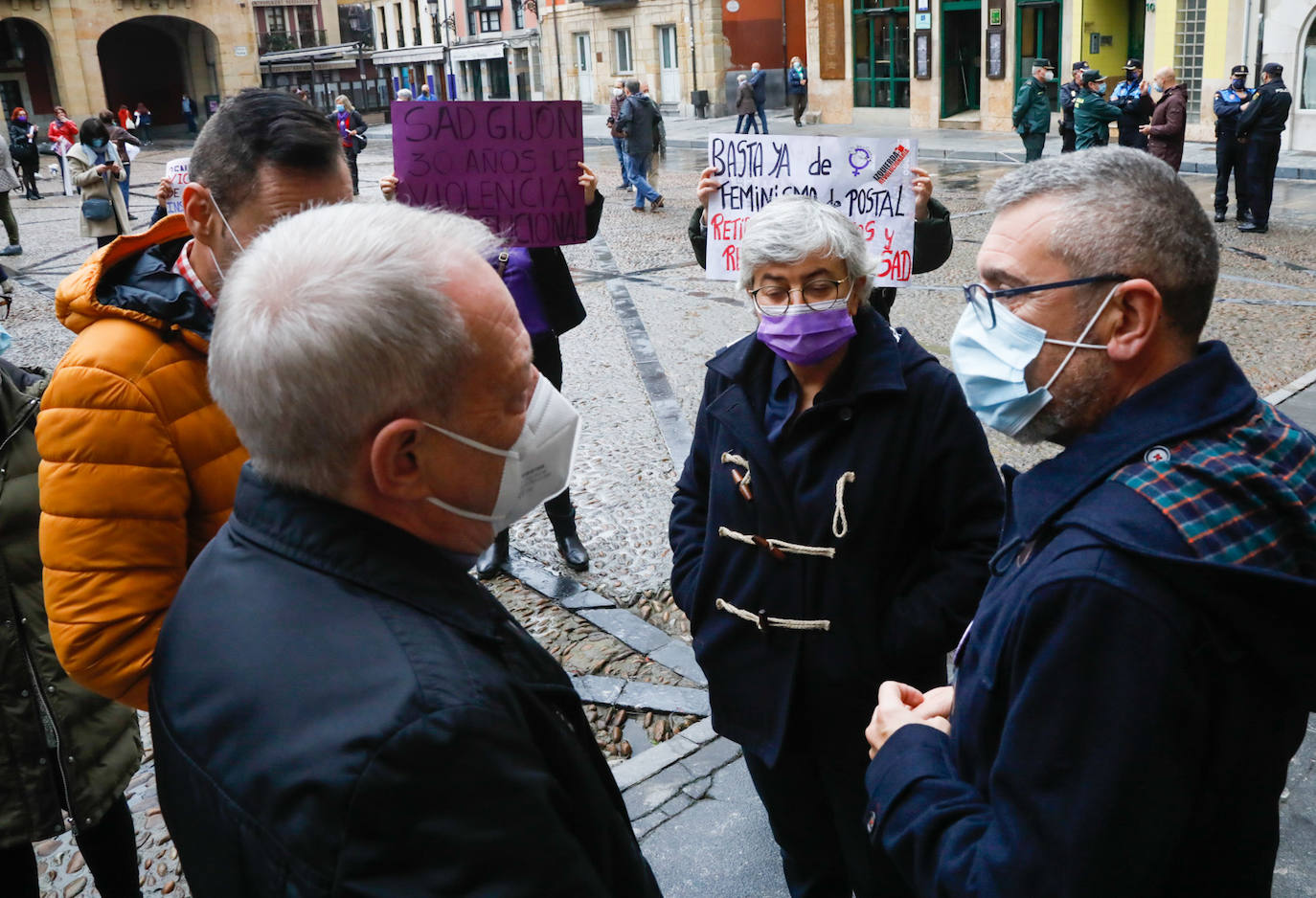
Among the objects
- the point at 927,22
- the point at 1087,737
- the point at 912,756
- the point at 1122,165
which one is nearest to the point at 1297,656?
the point at 1087,737

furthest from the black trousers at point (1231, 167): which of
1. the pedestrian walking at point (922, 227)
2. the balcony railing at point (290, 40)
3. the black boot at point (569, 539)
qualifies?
the balcony railing at point (290, 40)

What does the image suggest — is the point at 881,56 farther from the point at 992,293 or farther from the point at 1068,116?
the point at 992,293

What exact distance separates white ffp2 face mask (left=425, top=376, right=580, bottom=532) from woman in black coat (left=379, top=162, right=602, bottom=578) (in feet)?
8.75

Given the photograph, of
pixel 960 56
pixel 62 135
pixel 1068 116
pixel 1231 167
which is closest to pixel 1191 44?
pixel 1068 116

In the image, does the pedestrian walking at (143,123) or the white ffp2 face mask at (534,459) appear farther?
the pedestrian walking at (143,123)

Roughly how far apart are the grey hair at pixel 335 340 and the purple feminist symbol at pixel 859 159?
270 centimetres

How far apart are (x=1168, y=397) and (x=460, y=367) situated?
0.95 meters

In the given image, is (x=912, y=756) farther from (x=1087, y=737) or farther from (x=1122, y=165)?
(x=1122, y=165)

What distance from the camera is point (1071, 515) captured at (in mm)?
1445

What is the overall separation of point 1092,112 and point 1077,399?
14.0 meters

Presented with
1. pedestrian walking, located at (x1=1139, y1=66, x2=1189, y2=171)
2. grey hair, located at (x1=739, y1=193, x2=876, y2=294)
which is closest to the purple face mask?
grey hair, located at (x1=739, y1=193, x2=876, y2=294)

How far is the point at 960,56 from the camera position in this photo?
26.0 metres

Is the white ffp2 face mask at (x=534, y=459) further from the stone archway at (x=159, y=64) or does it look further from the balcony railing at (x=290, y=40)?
the balcony railing at (x=290, y=40)

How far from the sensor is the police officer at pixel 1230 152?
40.4 ft
